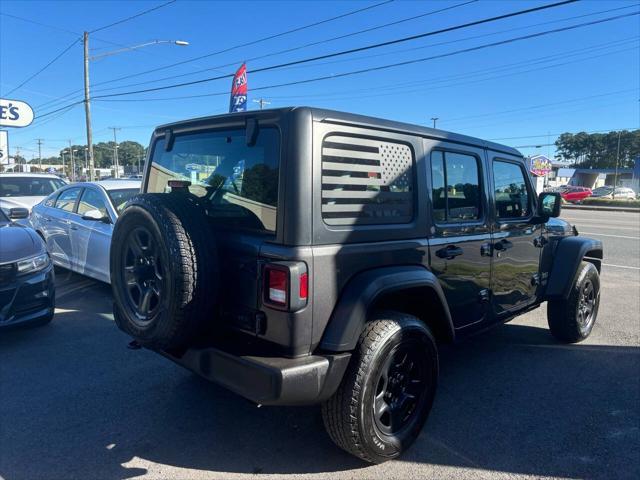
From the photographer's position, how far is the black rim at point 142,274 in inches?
106

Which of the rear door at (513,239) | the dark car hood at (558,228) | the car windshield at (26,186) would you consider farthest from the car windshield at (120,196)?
the car windshield at (26,186)

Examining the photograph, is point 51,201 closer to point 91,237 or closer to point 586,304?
point 91,237

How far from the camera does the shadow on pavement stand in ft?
9.37

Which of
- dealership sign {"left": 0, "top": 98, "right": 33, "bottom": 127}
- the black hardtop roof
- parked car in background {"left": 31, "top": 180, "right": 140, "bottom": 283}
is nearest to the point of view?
the black hardtop roof

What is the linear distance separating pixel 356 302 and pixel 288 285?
0.42 m

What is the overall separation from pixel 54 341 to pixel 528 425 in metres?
4.43

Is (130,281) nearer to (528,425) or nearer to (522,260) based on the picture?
(528,425)

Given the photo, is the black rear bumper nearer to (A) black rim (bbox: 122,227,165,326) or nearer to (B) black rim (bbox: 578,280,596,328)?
(A) black rim (bbox: 122,227,165,326)

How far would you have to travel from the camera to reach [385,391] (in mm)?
2871

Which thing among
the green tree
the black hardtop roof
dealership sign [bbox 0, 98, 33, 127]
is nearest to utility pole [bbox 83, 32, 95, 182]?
dealership sign [bbox 0, 98, 33, 127]

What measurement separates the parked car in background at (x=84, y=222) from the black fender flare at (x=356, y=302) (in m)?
4.03

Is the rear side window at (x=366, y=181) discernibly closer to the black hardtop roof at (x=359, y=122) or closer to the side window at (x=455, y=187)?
the black hardtop roof at (x=359, y=122)

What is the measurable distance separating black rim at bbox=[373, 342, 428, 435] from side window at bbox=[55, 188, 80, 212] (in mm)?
5763

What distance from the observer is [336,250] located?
255 cm
